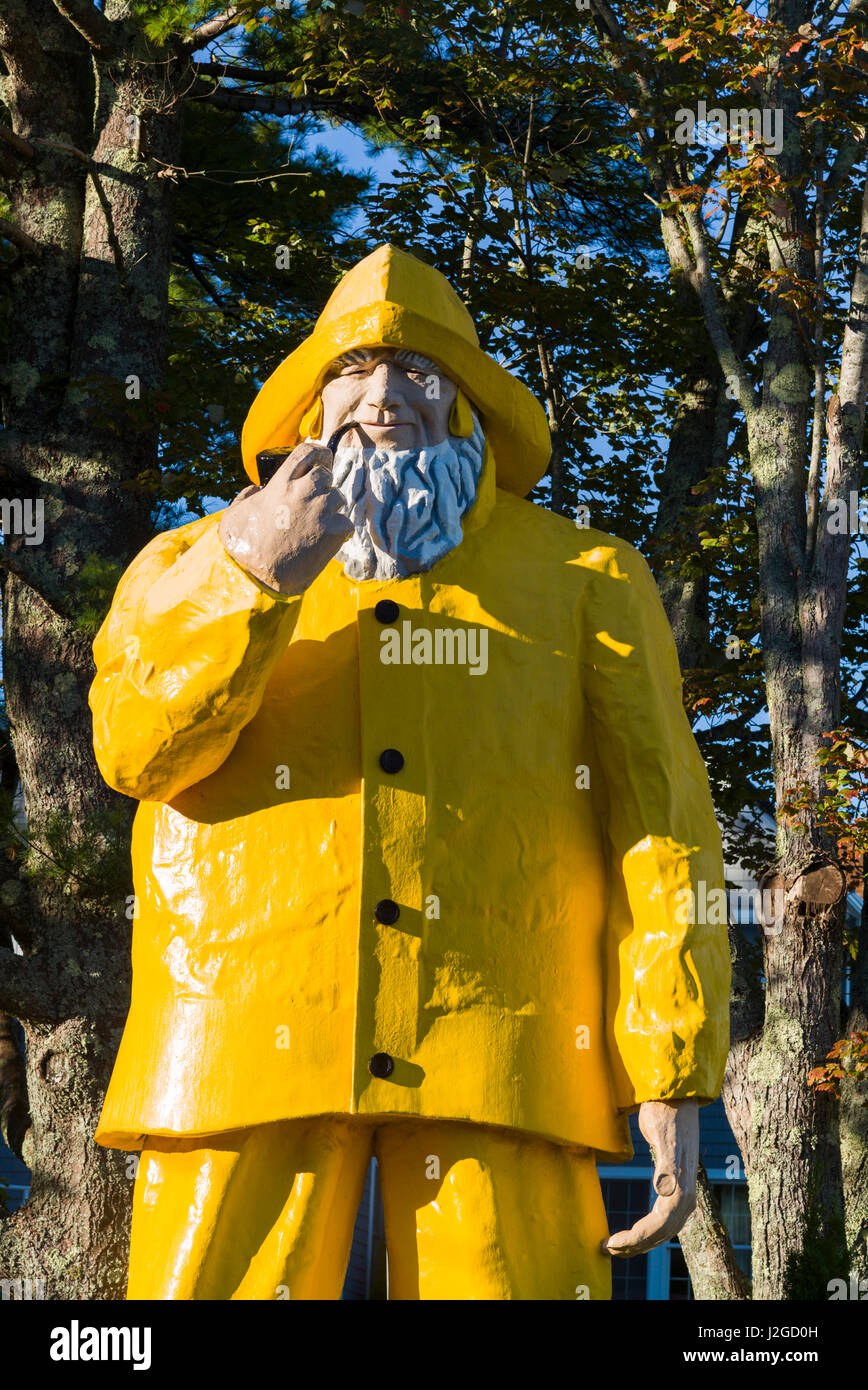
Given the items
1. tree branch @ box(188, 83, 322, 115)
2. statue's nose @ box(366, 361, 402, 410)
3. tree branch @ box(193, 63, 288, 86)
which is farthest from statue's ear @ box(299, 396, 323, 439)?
tree branch @ box(193, 63, 288, 86)

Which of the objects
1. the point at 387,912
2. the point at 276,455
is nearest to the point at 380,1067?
the point at 387,912

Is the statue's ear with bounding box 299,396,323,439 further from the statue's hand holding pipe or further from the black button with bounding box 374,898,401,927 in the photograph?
the black button with bounding box 374,898,401,927

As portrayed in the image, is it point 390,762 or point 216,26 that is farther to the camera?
point 216,26

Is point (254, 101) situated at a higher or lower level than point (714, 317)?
higher

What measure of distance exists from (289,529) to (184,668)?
32 centimetres

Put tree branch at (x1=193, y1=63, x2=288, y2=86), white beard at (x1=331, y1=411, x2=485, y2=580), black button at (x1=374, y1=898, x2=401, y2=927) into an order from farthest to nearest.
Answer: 1. tree branch at (x1=193, y1=63, x2=288, y2=86)
2. white beard at (x1=331, y1=411, x2=485, y2=580)
3. black button at (x1=374, y1=898, x2=401, y2=927)

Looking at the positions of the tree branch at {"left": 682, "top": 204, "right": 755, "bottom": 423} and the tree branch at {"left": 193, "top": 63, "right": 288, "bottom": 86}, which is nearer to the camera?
the tree branch at {"left": 682, "top": 204, "right": 755, "bottom": 423}

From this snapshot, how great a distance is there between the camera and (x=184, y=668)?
2855 millimetres

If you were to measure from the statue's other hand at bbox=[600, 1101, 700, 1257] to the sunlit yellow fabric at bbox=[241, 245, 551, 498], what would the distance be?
1375mm

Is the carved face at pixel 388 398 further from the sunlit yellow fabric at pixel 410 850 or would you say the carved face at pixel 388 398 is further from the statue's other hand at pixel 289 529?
the statue's other hand at pixel 289 529

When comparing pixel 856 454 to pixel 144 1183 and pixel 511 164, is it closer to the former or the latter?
pixel 511 164

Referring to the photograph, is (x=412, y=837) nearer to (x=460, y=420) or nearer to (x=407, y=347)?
(x=460, y=420)

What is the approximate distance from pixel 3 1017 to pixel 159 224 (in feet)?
13.8

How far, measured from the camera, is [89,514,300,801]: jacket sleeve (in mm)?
2795
